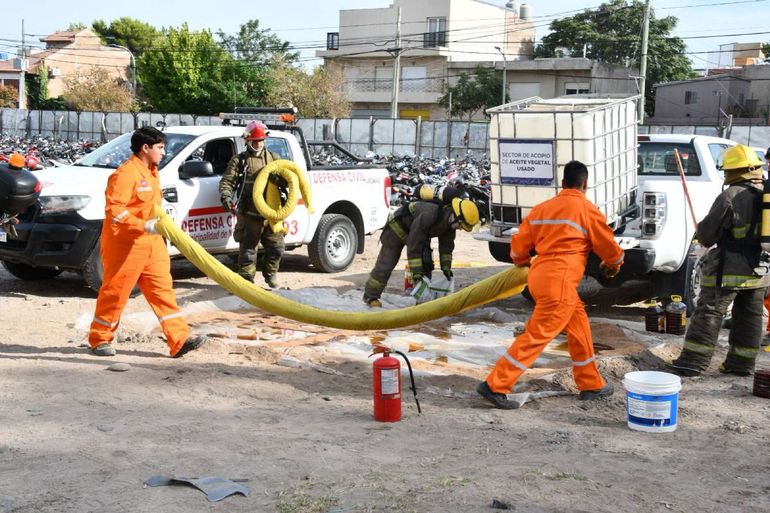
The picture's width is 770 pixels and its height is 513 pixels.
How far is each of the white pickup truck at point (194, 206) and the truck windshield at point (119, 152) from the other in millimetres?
12

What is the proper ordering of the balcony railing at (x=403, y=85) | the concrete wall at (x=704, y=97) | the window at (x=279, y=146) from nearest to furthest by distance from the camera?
the window at (x=279, y=146) → the concrete wall at (x=704, y=97) → the balcony railing at (x=403, y=85)

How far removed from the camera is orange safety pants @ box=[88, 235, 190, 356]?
7020 millimetres

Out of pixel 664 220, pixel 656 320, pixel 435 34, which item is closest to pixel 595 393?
pixel 656 320

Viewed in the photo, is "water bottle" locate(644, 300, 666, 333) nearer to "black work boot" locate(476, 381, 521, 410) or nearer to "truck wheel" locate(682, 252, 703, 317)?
"truck wheel" locate(682, 252, 703, 317)

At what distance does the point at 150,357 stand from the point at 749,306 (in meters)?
4.84

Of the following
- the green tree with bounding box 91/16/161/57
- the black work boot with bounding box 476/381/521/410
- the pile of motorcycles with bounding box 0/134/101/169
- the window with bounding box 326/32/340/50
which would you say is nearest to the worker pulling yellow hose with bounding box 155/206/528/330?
the black work boot with bounding box 476/381/521/410

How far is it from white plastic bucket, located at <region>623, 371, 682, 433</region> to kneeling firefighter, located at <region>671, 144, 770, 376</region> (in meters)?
1.58

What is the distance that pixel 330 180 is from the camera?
11734mm

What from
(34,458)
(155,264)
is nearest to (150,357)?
(155,264)

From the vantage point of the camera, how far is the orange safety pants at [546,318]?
5.97 metres

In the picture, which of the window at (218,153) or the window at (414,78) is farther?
the window at (414,78)

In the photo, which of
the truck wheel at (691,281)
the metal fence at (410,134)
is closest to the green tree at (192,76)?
the metal fence at (410,134)

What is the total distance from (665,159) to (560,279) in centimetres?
460

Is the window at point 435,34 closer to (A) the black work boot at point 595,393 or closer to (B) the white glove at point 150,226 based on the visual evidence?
(B) the white glove at point 150,226
